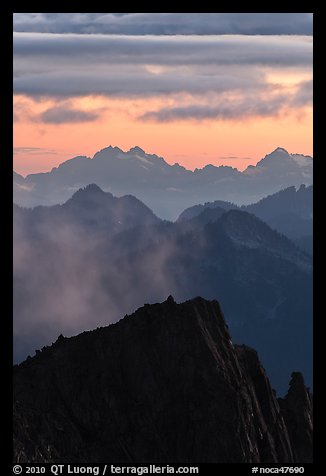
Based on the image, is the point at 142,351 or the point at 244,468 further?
the point at 142,351

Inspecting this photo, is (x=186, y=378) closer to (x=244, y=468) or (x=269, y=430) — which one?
(x=269, y=430)

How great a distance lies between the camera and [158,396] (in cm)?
13950

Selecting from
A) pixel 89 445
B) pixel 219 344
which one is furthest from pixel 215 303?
pixel 89 445


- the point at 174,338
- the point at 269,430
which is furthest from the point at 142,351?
the point at 269,430

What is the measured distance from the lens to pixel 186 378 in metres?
139

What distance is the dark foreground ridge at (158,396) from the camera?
5251 inches

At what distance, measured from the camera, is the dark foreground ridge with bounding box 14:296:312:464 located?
133m

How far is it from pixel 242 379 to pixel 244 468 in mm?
60366

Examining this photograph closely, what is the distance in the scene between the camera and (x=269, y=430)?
472 feet
